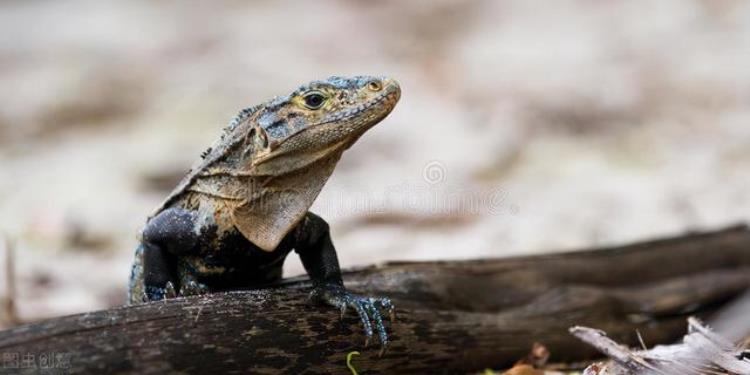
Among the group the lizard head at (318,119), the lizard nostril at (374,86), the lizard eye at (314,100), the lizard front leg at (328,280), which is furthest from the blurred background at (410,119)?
the lizard nostril at (374,86)

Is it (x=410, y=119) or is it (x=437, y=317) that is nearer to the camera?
(x=437, y=317)

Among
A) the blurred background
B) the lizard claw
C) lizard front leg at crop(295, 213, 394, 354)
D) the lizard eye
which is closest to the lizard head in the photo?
the lizard eye

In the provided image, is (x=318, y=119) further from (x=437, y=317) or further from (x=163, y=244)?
(x=437, y=317)

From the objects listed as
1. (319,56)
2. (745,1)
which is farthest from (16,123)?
(745,1)

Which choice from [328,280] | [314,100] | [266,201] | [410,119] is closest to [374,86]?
[314,100]

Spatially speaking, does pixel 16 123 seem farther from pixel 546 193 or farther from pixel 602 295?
pixel 602 295

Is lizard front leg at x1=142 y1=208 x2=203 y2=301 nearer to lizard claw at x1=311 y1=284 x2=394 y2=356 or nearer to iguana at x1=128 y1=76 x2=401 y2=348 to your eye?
iguana at x1=128 y1=76 x2=401 y2=348

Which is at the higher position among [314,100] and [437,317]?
[314,100]
